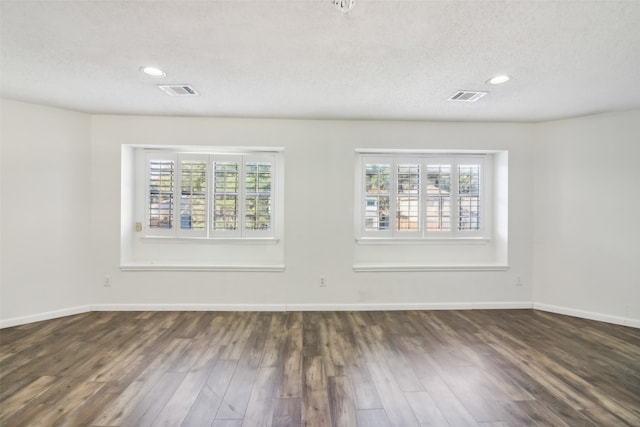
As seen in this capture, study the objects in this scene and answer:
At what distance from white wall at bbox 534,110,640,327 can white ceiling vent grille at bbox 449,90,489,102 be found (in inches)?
61.4

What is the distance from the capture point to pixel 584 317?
11.7ft

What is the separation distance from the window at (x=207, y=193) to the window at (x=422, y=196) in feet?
4.60

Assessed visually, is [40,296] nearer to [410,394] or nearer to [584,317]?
[410,394]

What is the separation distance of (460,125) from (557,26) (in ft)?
A: 6.82

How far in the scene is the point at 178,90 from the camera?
9.40 feet

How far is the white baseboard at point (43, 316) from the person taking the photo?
3192mm

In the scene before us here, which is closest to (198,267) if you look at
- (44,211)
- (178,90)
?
(44,211)

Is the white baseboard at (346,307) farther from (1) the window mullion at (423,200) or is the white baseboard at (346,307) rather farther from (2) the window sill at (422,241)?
(1) the window mullion at (423,200)

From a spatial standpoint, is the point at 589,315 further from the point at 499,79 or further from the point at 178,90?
the point at 178,90

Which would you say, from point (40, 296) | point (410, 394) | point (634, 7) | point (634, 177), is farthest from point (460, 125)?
point (40, 296)

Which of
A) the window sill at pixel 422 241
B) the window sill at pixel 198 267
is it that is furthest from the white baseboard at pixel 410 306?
the window sill at pixel 422 241

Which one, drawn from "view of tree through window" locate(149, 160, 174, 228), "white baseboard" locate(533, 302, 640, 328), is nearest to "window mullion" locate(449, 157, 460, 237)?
"white baseboard" locate(533, 302, 640, 328)

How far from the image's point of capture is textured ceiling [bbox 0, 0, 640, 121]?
170 cm

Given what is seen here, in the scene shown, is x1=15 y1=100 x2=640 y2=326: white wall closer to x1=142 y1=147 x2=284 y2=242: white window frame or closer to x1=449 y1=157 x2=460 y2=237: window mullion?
x1=142 y1=147 x2=284 y2=242: white window frame
